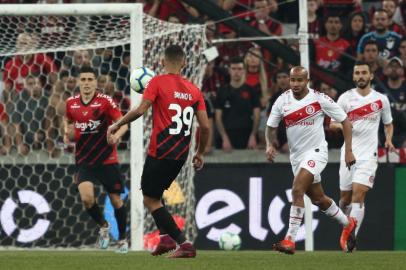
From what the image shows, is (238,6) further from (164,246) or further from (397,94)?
(164,246)

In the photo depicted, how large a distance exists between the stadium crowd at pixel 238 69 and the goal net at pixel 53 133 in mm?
24

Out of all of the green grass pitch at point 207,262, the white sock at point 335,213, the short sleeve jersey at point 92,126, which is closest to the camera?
the green grass pitch at point 207,262

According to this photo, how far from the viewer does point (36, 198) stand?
16.1 meters

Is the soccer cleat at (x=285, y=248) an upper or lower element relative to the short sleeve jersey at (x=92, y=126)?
lower

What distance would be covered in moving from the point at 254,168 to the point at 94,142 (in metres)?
3.18

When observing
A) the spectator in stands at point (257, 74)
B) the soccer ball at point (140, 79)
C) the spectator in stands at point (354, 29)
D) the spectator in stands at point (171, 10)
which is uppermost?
the spectator in stands at point (171, 10)

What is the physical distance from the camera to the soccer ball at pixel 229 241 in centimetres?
1477

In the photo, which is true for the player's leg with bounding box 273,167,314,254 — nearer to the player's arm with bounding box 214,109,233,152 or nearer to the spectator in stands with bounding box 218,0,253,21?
the player's arm with bounding box 214,109,233,152

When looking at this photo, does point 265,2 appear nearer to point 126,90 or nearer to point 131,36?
point 126,90

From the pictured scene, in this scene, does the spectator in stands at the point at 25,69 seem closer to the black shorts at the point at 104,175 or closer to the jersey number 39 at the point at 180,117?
the black shorts at the point at 104,175

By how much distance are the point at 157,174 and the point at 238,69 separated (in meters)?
5.72

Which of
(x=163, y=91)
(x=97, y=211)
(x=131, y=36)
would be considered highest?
(x=131, y=36)

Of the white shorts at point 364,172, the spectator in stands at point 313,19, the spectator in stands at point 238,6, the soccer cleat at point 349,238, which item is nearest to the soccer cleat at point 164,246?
the soccer cleat at point 349,238

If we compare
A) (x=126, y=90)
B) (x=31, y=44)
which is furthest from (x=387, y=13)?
(x=31, y=44)
